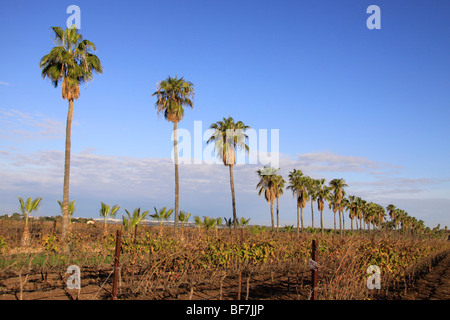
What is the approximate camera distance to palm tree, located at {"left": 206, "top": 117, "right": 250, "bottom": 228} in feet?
118

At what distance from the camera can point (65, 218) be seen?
20938 mm

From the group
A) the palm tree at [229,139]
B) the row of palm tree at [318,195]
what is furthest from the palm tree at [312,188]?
the palm tree at [229,139]

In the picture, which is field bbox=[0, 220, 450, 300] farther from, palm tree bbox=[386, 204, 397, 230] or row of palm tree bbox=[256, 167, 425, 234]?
palm tree bbox=[386, 204, 397, 230]

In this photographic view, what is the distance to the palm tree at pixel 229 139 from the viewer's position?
118 feet

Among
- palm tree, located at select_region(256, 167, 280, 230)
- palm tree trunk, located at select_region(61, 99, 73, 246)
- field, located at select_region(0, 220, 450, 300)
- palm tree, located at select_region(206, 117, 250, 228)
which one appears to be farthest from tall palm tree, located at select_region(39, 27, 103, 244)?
palm tree, located at select_region(256, 167, 280, 230)

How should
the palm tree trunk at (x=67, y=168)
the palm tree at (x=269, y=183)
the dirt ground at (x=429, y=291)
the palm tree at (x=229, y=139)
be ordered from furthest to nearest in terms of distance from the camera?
the palm tree at (x=269, y=183) → the palm tree at (x=229, y=139) → the palm tree trunk at (x=67, y=168) → the dirt ground at (x=429, y=291)

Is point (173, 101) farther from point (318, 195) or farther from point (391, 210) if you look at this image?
point (391, 210)

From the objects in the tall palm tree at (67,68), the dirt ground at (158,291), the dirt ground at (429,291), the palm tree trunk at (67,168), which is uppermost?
the tall palm tree at (67,68)

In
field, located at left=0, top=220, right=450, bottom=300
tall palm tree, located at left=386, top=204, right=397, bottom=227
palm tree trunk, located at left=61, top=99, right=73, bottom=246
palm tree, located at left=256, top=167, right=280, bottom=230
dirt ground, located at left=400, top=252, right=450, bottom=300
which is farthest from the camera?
tall palm tree, located at left=386, top=204, right=397, bottom=227

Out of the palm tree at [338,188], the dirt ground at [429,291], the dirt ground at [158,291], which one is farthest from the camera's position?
the palm tree at [338,188]

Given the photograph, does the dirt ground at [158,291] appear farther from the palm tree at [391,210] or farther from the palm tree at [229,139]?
the palm tree at [391,210]

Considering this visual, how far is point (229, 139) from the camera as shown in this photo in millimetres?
35938

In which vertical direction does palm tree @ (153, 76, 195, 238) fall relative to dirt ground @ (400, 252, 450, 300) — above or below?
above
